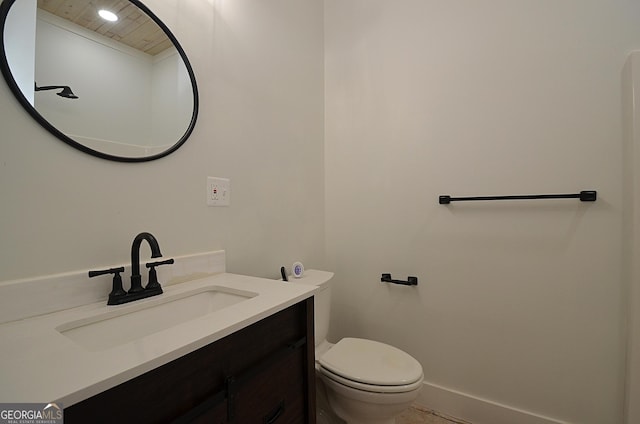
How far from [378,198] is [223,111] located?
999 mm

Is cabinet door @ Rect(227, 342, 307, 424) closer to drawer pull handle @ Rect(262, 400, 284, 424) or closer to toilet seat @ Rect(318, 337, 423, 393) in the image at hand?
drawer pull handle @ Rect(262, 400, 284, 424)

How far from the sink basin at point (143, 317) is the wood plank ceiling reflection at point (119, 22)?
87cm

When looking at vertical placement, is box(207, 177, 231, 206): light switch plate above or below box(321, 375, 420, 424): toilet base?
above

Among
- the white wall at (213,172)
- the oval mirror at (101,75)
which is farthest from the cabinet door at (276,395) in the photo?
the oval mirror at (101,75)

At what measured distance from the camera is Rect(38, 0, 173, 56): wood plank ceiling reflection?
2.62 ft

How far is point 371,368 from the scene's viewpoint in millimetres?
1156

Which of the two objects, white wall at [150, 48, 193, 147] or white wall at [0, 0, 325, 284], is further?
white wall at [150, 48, 193, 147]

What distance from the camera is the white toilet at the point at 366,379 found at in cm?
106

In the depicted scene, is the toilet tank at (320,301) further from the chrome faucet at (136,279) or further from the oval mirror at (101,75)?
the oval mirror at (101,75)

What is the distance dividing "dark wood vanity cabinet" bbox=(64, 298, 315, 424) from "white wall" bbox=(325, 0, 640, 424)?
0.92m

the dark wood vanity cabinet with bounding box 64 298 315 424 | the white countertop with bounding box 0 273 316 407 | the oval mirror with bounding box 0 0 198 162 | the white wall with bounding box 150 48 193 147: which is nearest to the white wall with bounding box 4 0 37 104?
the oval mirror with bounding box 0 0 198 162

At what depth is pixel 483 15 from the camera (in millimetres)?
1392

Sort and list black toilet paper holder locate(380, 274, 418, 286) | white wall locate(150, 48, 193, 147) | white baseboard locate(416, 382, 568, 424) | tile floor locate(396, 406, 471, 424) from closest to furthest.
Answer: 1. white wall locate(150, 48, 193, 147)
2. white baseboard locate(416, 382, 568, 424)
3. tile floor locate(396, 406, 471, 424)
4. black toilet paper holder locate(380, 274, 418, 286)

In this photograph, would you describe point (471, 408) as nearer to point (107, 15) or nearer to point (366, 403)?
point (366, 403)
